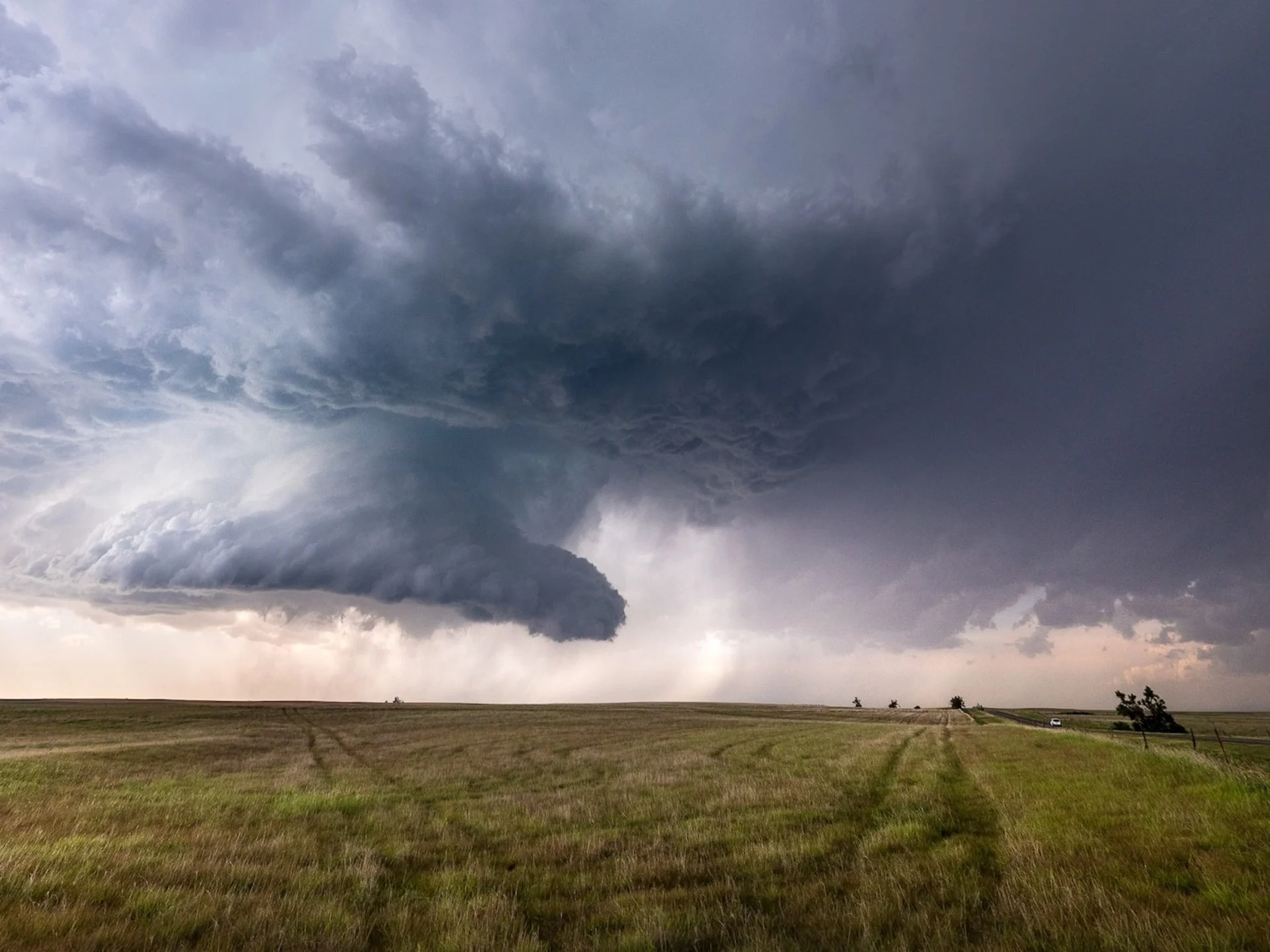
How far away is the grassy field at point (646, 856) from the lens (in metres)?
8.28

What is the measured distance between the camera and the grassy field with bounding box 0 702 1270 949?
828 centimetres

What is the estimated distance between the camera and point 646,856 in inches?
477

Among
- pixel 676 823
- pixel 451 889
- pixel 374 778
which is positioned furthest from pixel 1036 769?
pixel 374 778

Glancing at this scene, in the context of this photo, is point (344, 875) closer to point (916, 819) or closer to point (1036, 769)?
point (916, 819)

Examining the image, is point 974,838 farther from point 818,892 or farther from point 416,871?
point 416,871

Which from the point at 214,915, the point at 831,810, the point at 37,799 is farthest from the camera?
the point at 37,799

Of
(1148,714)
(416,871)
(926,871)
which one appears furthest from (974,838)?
(1148,714)

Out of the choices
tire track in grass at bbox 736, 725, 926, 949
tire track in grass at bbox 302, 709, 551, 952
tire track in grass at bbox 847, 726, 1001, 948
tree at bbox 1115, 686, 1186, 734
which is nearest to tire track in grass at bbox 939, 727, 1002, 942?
tire track in grass at bbox 847, 726, 1001, 948

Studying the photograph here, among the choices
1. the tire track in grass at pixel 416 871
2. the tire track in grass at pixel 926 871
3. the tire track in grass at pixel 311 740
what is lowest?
the tire track in grass at pixel 416 871

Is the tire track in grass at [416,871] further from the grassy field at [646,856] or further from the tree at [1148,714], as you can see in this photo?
the tree at [1148,714]

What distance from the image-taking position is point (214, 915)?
907 centimetres

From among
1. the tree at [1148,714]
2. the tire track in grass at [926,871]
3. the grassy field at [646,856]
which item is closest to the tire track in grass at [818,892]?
the grassy field at [646,856]

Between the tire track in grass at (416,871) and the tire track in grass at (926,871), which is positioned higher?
the tire track in grass at (926,871)

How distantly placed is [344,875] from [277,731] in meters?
53.6
